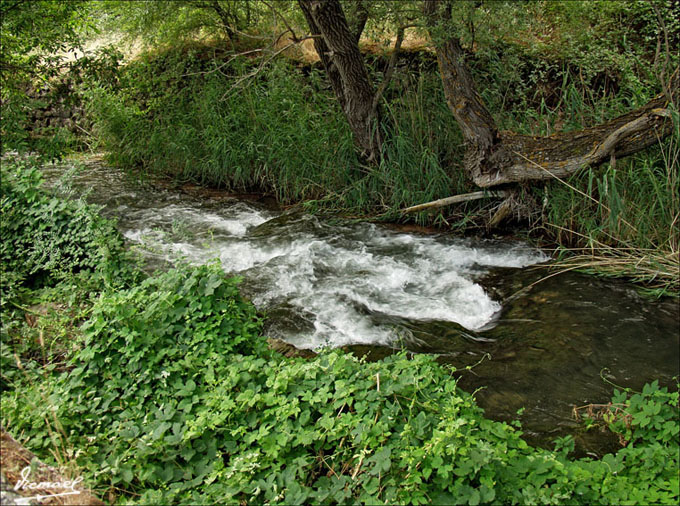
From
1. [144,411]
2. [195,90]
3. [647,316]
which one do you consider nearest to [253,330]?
[144,411]

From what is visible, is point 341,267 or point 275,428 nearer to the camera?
point 275,428

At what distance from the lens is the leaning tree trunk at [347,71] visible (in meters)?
6.57

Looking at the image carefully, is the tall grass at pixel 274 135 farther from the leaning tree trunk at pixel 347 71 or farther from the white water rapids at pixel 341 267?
the white water rapids at pixel 341 267

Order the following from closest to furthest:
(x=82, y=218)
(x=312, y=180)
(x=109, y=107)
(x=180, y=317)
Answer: (x=180, y=317) → (x=82, y=218) → (x=312, y=180) → (x=109, y=107)

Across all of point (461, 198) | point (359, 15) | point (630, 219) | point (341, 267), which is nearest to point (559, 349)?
point (630, 219)

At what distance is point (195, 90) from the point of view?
30.5ft

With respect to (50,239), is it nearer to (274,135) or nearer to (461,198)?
(274,135)

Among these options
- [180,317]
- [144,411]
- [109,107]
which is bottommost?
[144,411]

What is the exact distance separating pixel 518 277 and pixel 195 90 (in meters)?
6.32

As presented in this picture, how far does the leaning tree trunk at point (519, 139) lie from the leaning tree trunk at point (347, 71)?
108 cm

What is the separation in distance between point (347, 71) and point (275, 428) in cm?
511

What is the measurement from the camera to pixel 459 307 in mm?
5105

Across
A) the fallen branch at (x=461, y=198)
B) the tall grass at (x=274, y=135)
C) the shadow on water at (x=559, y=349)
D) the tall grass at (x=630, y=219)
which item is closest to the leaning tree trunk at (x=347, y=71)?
the tall grass at (x=274, y=135)

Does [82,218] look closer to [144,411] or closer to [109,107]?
[144,411]
